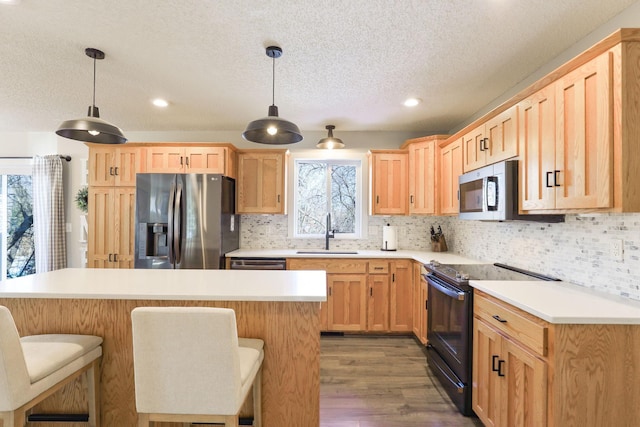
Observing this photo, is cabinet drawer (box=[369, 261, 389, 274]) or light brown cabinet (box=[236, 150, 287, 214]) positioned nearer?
cabinet drawer (box=[369, 261, 389, 274])

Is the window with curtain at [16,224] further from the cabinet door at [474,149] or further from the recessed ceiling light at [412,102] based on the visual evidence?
the cabinet door at [474,149]

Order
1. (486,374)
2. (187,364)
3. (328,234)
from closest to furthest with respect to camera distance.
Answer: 1. (187,364)
2. (486,374)
3. (328,234)

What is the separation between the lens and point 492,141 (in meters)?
2.46

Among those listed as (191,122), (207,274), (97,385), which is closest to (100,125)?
(207,274)

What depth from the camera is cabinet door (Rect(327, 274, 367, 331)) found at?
3623 mm

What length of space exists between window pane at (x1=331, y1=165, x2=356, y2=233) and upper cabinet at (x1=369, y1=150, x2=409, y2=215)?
461 millimetres

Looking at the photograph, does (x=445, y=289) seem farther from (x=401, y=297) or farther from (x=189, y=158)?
(x=189, y=158)

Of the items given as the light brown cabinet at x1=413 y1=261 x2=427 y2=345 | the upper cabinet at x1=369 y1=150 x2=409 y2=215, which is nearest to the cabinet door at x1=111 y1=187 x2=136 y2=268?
the upper cabinet at x1=369 y1=150 x2=409 y2=215

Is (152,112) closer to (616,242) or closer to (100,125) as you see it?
(100,125)

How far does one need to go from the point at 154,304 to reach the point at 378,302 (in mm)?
2517

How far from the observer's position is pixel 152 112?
354 centimetres

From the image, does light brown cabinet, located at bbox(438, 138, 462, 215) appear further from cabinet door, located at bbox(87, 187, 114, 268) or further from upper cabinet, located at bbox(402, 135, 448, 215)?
cabinet door, located at bbox(87, 187, 114, 268)

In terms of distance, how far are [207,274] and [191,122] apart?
8.13 feet

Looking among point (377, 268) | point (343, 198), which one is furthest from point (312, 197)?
point (377, 268)
